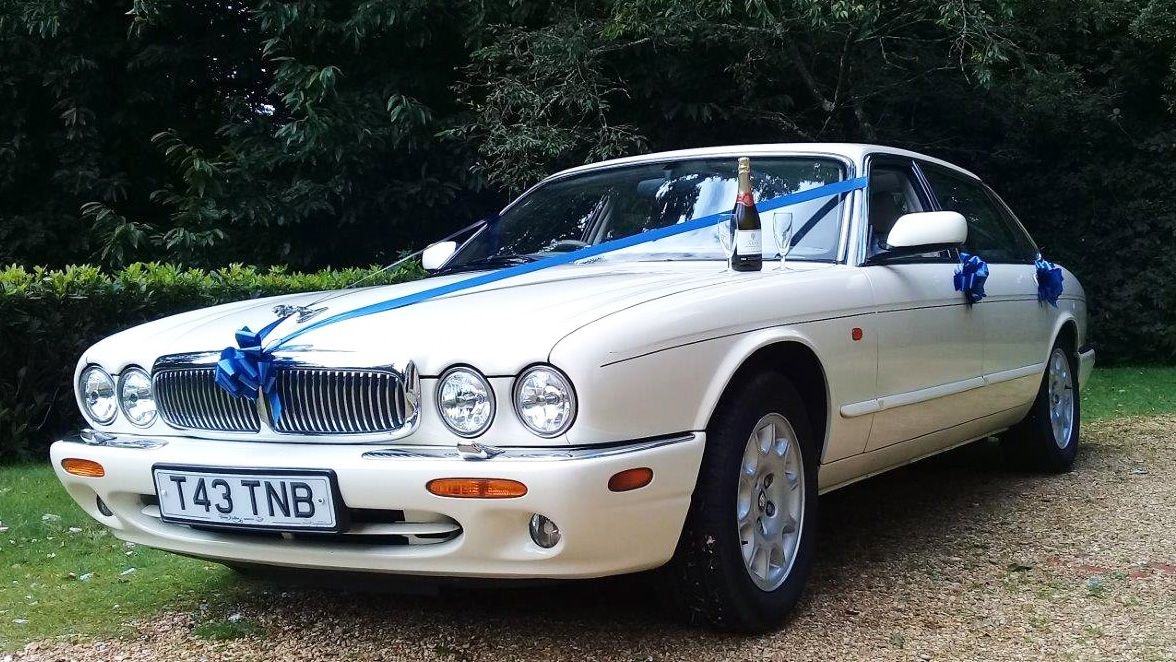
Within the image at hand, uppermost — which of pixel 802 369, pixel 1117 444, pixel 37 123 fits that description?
pixel 37 123

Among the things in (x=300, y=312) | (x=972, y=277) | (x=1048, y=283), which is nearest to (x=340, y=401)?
(x=300, y=312)

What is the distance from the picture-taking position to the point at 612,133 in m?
9.94

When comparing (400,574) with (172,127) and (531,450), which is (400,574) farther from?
(172,127)

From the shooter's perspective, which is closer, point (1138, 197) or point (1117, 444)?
point (1117, 444)

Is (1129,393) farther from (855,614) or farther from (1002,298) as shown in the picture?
(855,614)

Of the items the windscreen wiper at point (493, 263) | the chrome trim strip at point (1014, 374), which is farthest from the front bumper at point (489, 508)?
the chrome trim strip at point (1014, 374)

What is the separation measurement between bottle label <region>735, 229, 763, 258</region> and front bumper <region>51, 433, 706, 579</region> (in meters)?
0.83

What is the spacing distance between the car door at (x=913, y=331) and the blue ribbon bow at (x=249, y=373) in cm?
172

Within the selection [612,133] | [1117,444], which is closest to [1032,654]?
[1117,444]

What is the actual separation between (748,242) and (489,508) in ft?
4.35

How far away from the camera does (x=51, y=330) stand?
6336 millimetres

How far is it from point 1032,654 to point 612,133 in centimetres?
740

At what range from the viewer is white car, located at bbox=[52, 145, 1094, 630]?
2.66m

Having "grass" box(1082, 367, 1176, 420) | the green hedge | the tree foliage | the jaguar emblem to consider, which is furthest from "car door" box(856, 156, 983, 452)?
the tree foliage
